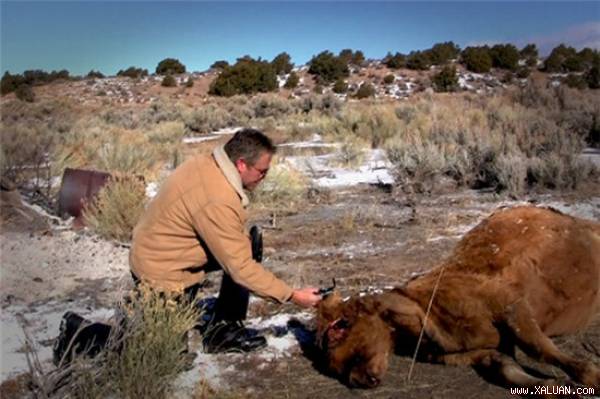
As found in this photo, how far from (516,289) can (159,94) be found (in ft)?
163

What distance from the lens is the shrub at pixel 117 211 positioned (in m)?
9.01

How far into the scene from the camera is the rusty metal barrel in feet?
32.3

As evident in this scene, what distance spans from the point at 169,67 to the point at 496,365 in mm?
62304

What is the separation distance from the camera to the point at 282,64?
58094 millimetres

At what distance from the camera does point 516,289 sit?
159 inches

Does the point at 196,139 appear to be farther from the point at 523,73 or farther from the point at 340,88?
the point at 523,73

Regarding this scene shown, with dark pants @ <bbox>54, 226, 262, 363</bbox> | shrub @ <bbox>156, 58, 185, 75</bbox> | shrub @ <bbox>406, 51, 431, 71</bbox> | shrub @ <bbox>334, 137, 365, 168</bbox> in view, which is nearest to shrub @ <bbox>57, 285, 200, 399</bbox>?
dark pants @ <bbox>54, 226, 262, 363</bbox>

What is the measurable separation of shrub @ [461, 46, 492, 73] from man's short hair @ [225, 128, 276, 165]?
1849 inches

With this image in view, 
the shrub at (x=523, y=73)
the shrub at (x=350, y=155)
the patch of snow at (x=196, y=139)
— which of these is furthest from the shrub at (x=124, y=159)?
the shrub at (x=523, y=73)

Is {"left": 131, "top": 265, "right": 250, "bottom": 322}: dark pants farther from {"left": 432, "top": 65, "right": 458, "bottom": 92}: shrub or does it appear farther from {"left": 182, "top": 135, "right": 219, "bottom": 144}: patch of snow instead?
{"left": 432, "top": 65, "right": 458, "bottom": 92}: shrub

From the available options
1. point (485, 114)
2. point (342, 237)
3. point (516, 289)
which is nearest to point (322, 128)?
point (485, 114)

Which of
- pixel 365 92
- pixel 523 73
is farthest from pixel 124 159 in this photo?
pixel 523 73

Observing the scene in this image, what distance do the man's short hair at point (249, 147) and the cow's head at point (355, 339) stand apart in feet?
3.81

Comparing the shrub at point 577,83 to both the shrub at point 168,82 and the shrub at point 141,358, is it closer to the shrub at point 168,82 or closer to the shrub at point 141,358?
the shrub at point 168,82
